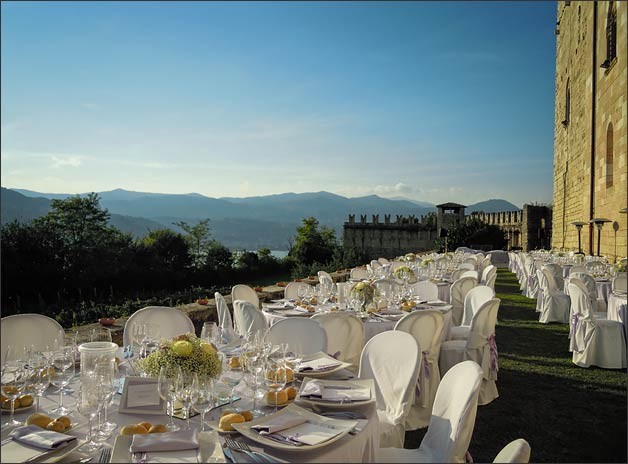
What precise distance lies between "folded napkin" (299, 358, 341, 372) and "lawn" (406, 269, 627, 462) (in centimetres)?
129

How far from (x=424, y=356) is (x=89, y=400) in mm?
2737

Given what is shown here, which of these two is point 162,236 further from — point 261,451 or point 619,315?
point 261,451

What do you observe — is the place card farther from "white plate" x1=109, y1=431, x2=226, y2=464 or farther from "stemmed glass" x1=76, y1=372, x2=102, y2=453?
"white plate" x1=109, y1=431, x2=226, y2=464

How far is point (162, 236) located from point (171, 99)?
57.6 ft

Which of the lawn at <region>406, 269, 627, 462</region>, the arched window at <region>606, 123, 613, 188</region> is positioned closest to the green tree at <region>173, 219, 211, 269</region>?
the arched window at <region>606, 123, 613, 188</region>

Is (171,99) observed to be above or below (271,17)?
below

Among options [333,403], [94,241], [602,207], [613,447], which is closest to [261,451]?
[333,403]

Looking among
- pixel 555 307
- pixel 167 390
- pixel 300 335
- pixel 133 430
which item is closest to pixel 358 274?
pixel 555 307

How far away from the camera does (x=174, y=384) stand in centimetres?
202

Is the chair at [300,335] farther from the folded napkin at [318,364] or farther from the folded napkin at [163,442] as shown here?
the folded napkin at [163,442]

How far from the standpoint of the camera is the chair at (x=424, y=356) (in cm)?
386

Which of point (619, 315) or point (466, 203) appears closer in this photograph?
point (619, 315)

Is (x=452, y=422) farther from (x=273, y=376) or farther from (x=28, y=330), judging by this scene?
(x=28, y=330)

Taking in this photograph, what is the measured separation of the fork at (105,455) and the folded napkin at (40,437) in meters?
0.12
